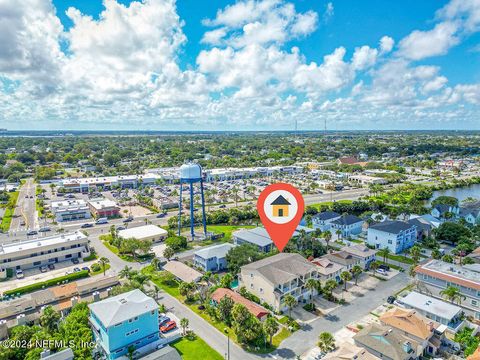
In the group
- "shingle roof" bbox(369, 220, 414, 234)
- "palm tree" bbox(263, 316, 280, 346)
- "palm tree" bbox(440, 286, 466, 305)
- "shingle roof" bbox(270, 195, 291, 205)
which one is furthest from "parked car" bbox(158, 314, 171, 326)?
"shingle roof" bbox(369, 220, 414, 234)

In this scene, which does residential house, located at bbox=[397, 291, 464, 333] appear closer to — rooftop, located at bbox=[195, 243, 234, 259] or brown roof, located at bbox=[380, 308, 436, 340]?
brown roof, located at bbox=[380, 308, 436, 340]

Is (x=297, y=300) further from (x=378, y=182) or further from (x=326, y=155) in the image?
(x=326, y=155)

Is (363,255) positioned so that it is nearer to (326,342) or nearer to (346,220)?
(346,220)

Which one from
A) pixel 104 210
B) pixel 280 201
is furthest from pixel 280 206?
pixel 104 210

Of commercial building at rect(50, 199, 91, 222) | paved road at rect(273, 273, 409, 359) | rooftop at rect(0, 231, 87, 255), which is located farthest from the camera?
commercial building at rect(50, 199, 91, 222)

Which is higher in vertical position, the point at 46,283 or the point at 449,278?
the point at 449,278

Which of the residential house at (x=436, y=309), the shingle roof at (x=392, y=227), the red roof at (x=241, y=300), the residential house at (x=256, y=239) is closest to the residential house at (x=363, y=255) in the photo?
the shingle roof at (x=392, y=227)
